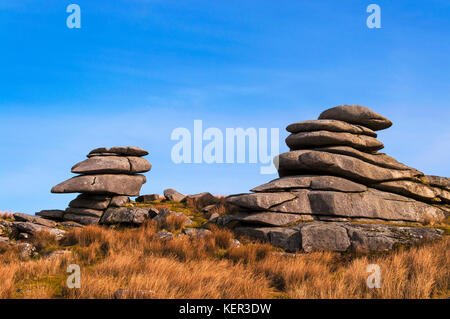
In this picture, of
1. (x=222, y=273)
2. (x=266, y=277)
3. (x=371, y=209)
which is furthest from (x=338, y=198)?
(x=222, y=273)

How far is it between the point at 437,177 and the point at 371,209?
7438 millimetres

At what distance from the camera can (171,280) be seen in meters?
9.73

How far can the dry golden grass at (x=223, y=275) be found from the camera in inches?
359

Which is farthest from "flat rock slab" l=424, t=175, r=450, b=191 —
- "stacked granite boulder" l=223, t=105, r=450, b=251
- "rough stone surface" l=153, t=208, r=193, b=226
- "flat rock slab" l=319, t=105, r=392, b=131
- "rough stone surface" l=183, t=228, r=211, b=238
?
"rough stone surface" l=153, t=208, r=193, b=226

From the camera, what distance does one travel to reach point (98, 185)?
22.0 meters

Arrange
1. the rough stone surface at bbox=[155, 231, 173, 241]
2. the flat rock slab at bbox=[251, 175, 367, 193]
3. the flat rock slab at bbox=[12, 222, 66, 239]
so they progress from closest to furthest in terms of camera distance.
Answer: the rough stone surface at bbox=[155, 231, 173, 241]
the flat rock slab at bbox=[12, 222, 66, 239]
the flat rock slab at bbox=[251, 175, 367, 193]

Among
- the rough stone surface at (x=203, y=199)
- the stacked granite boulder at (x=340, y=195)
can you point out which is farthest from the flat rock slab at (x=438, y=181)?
the rough stone surface at (x=203, y=199)

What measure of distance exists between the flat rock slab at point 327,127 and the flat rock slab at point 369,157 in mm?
1244

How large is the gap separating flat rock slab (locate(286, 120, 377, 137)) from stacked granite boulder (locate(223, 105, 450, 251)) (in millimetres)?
57

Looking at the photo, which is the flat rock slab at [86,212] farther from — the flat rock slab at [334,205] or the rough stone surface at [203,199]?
the flat rock slab at [334,205]

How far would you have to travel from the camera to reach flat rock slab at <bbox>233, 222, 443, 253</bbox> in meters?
14.7

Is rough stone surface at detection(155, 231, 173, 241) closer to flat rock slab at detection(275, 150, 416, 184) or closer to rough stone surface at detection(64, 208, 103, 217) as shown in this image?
rough stone surface at detection(64, 208, 103, 217)

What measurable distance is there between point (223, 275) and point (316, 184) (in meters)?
9.66

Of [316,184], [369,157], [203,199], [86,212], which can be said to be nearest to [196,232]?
[316,184]
